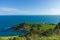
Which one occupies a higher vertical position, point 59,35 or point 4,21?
point 4,21

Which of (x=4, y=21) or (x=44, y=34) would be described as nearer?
(x=44, y=34)

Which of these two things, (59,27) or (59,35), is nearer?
(59,35)

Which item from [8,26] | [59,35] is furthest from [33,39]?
[8,26]

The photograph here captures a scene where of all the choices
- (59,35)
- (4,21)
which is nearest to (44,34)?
(59,35)

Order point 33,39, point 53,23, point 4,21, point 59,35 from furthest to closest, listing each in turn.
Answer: point 53,23 → point 4,21 → point 59,35 → point 33,39

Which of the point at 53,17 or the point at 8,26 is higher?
the point at 53,17

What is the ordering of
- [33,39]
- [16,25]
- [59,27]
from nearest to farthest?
1. [33,39]
2. [59,27]
3. [16,25]

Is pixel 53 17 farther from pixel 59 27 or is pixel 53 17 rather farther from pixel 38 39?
pixel 38 39

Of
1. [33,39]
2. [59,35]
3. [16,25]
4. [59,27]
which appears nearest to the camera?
[33,39]

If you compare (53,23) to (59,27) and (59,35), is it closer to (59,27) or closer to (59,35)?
(59,27)
